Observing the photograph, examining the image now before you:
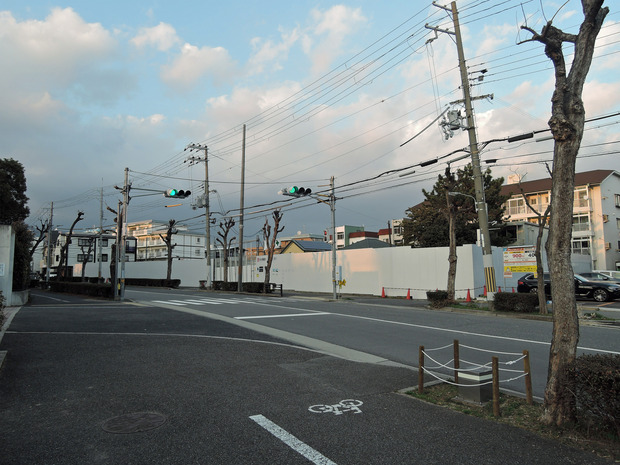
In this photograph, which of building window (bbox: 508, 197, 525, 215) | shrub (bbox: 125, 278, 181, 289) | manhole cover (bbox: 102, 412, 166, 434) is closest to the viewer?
manhole cover (bbox: 102, 412, 166, 434)

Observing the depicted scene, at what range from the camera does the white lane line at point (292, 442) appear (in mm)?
3906

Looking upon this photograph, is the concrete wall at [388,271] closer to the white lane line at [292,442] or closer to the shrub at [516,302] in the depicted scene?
the shrub at [516,302]

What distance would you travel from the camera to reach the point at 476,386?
546cm

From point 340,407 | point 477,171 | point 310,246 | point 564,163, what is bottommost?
point 340,407

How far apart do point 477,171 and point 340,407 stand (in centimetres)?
1557

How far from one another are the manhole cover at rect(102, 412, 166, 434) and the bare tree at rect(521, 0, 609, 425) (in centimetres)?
439

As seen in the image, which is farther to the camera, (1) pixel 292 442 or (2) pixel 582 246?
(2) pixel 582 246

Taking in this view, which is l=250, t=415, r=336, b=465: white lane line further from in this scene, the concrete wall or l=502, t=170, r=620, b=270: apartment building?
l=502, t=170, r=620, b=270: apartment building

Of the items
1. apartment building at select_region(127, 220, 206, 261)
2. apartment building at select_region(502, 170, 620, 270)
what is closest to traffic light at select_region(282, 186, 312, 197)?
apartment building at select_region(502, 170, 620, 270)

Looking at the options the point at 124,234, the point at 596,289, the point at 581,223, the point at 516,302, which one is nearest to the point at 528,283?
the point at 596,289

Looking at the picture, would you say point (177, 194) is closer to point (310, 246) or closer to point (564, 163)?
point (564, 163)

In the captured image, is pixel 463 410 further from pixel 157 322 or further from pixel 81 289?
pixel 81 289

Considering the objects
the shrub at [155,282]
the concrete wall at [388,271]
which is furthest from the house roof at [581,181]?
the shrub at [155,282]

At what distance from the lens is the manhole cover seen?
4.66m
